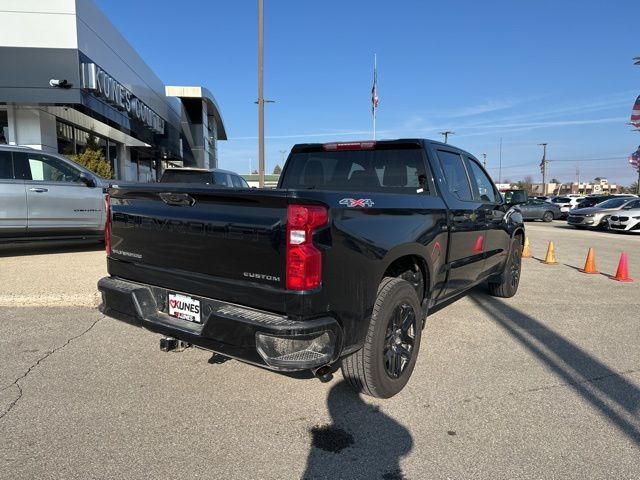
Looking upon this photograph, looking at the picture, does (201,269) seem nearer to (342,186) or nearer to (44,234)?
(342,186)

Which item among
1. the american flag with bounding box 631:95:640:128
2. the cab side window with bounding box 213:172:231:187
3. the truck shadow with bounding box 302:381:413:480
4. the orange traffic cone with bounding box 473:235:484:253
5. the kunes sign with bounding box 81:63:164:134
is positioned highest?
the american flag with bounding box 631:95:640:128

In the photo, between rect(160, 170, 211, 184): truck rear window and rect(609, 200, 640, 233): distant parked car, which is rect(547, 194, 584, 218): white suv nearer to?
rect(609, 200, 640, 233): distant parked car

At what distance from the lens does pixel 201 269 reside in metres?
3.05

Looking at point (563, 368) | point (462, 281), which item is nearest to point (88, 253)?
point (462, 281)

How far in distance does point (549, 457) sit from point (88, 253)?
8.97 m

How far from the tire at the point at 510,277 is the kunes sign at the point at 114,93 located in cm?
1325

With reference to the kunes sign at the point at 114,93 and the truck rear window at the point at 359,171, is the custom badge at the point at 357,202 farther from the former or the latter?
the kunes sign at the point at 114,93

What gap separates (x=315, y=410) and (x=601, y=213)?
872 inches

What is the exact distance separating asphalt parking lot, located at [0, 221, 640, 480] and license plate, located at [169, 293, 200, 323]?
66 centimetres

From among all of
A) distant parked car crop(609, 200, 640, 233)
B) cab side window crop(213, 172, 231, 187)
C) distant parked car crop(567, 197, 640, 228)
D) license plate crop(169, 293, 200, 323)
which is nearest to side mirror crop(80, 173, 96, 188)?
cab side window crop(213, 172, 231, 187)

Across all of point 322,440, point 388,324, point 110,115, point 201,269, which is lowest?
point 322,440

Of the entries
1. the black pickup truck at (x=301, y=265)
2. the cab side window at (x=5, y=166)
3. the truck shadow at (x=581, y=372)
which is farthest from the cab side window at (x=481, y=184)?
the cab side window at (x=5, y=166)

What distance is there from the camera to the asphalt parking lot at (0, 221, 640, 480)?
2615mm

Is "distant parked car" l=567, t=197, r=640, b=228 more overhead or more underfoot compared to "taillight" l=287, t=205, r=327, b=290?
more underfoot
